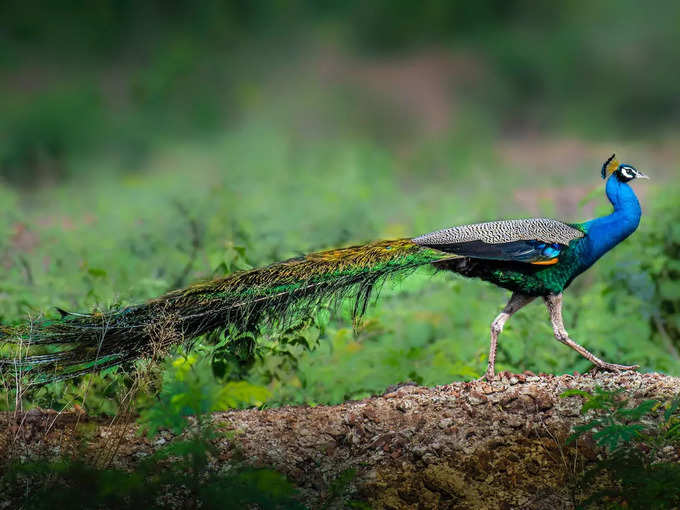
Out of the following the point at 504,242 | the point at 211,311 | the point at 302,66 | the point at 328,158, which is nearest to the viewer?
the point at 211,311

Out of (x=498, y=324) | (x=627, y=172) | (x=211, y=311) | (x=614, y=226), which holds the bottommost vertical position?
(x=211, y=311)

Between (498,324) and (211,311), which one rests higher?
(498,324)

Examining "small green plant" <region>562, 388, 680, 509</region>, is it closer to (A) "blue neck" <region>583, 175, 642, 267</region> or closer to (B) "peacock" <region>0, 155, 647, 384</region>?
(B) "peacock" <region>0, 155, 647, 384</region>

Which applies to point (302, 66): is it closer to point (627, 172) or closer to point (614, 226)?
point (627, 172)

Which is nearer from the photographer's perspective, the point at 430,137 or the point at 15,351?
the point at 15,351

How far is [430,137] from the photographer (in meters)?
15.4

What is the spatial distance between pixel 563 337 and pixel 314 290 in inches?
53.9

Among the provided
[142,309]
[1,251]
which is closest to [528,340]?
[142,309]

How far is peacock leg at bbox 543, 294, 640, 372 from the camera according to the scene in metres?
5.02

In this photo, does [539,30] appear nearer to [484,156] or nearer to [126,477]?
[484,156]

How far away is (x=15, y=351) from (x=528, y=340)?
327 cm

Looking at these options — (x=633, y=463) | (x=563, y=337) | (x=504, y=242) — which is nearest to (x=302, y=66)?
(x=504, y=242)

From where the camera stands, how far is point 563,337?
200 inches

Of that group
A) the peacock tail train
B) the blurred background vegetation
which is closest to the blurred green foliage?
the blurred background vegetation
